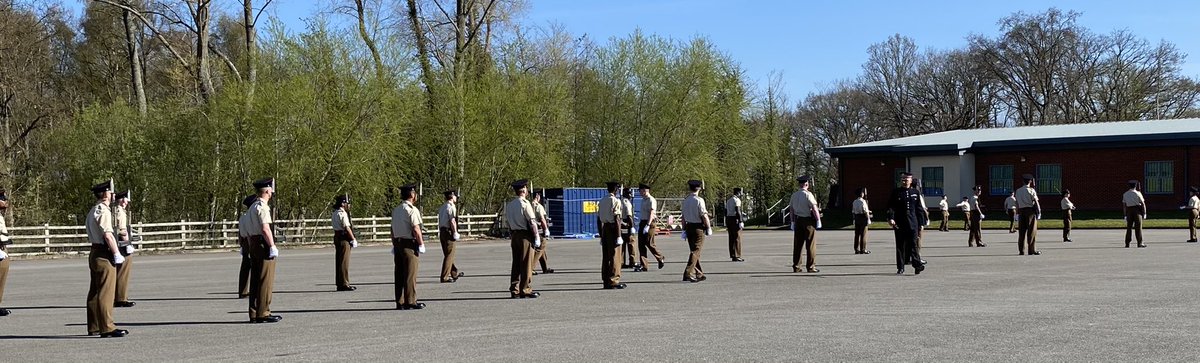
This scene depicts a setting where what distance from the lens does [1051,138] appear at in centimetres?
4875

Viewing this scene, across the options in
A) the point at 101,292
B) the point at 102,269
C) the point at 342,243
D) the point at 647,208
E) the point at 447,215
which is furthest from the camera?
the point at 647,208

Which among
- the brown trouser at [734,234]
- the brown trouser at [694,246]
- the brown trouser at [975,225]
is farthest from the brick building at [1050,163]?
the brown trouser at [694,246]

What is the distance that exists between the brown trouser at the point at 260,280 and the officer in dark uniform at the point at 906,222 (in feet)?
33.6

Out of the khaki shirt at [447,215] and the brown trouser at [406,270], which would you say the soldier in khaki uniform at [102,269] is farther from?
the khaki shirt at [447,215]

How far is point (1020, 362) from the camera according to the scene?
9227 mm

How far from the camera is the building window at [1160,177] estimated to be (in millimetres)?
46188

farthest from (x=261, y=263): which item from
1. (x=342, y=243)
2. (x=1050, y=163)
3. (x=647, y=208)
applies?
(x=1050, y=163)

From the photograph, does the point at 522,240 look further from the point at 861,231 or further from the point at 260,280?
the point at 861,231

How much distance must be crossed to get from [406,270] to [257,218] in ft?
7.06

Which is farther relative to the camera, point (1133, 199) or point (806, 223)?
point (1133, 199)

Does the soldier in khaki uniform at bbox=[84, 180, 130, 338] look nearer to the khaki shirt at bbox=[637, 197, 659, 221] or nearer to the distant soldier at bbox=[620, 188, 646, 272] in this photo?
the distant soldier at bbox=[620, 188, 646, 272]

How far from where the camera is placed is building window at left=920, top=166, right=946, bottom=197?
51.0 m

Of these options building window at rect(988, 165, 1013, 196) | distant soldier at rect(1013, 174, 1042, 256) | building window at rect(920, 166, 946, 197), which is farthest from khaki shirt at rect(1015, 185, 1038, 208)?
building window at rect(920, 166, 946, 197)

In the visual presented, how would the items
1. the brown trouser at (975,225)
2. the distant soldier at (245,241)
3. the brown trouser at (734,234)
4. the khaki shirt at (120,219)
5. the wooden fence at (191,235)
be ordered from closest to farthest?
the distant soldier at (245,241) → the khaki shirt at (120,219) → the brown trouser at (734,234) → the brown trouser at (975,225) → the wooden fence at (191,235)
